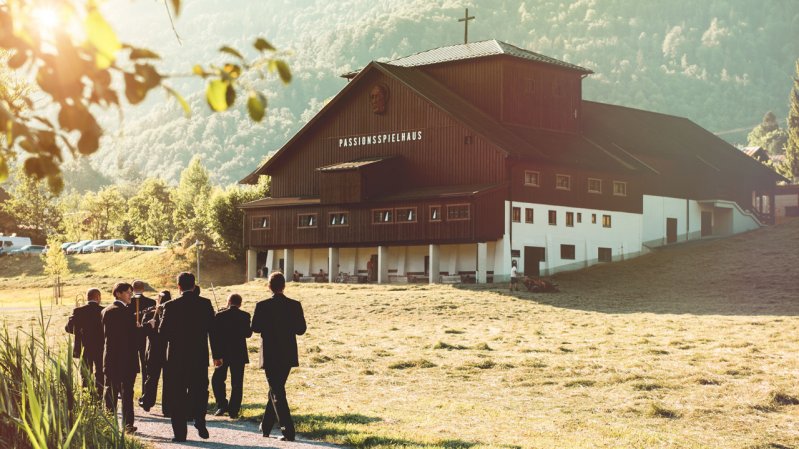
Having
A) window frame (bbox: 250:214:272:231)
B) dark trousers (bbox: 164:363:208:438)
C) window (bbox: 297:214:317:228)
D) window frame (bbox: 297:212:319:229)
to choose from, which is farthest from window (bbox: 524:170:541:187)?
dark trousers (bbox: 164:363:208:438)

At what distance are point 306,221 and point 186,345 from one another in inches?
2154

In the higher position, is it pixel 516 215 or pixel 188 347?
pixel 516 215

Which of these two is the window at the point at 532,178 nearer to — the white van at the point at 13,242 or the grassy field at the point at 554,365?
the grassy field at the point at 554,365

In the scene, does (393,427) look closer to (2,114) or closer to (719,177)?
(2,114)

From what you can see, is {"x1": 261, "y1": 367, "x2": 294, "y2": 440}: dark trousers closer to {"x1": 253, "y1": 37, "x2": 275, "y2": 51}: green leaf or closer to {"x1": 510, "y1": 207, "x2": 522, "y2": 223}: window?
{"x1": 253, "y1": 37, "x2": 275, "y2": 51}: green leaf

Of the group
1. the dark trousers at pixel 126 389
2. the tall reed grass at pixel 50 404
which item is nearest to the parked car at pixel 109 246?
the dark trousers at pixel 126 389

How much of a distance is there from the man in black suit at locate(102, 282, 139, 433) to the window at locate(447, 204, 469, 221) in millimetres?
45536

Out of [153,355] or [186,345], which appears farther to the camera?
[153,355]

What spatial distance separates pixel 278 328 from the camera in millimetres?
15875

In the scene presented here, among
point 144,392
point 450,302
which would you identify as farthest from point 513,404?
point 450,302

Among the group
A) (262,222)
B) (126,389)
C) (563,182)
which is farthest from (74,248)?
(126,389)

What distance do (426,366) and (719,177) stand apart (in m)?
62.9

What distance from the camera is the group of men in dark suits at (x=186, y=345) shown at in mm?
15859

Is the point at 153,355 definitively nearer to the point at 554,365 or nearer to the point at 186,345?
the point at 186,345
